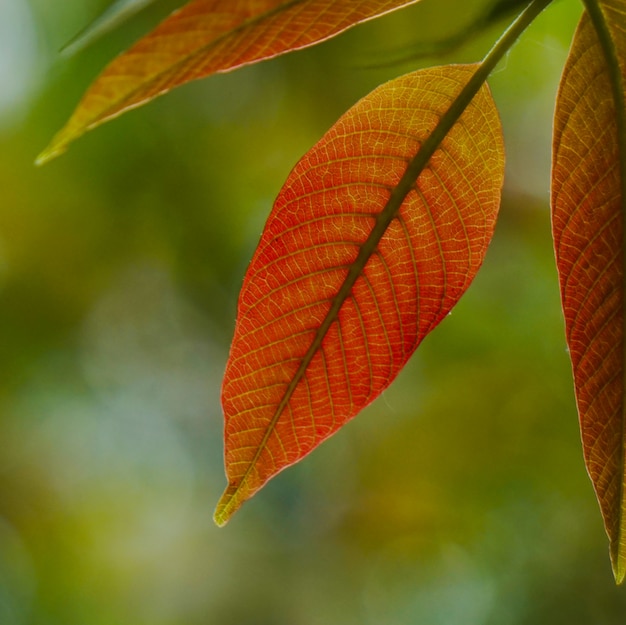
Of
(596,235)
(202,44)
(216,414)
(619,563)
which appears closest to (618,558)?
(619,563)

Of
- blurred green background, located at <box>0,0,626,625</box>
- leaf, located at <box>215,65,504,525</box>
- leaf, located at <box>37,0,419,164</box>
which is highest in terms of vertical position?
leaf, located at <box>37,0,419,164</box>

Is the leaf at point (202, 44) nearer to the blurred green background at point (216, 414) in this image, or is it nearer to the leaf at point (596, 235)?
the leaf at point (596, 235)

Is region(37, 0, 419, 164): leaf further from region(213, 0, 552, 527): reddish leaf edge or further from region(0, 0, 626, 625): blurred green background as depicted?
region(0, 0, 626, 625): blurred green background

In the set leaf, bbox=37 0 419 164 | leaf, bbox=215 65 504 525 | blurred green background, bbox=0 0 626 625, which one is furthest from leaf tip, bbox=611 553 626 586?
blurred green background, bbox=0 0 626 625

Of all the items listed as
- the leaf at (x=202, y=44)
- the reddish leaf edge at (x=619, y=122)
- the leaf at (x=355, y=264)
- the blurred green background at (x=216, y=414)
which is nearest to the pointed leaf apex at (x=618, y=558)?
the reddish leaf edge at (x=619, y=122)

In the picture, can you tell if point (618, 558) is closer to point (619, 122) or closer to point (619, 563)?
point (619, 563)

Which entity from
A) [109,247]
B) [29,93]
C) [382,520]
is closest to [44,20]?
[29,93]
